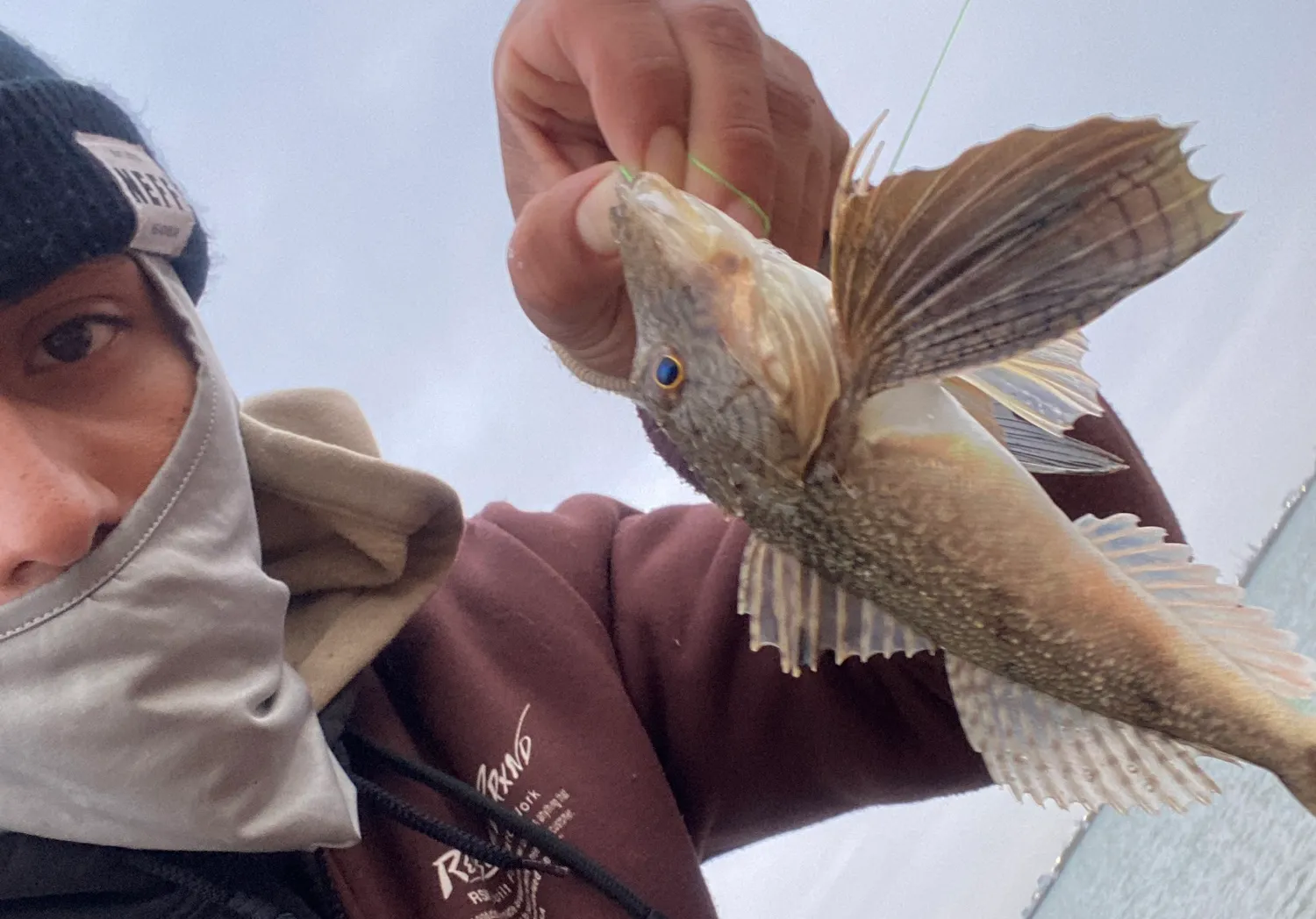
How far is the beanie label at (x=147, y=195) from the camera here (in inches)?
32.7

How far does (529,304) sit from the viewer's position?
21.8 inches

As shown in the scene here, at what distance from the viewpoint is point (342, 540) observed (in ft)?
3.51

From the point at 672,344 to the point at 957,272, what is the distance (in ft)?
0.68

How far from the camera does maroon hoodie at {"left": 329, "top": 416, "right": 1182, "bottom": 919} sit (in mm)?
902

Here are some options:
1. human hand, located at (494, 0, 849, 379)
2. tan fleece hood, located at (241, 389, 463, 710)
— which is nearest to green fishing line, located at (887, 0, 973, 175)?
human hand, located at (494, 0, 849, 379)

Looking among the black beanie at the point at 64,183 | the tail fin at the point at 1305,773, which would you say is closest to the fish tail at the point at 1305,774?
the tail fin at the point at 1305,773

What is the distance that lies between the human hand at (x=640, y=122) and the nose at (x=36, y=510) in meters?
0.47

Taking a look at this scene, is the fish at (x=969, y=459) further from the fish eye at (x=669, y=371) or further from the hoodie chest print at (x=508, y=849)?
the hoodie chest print at (x=508, y=849)

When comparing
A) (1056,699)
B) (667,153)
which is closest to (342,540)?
(667,153)

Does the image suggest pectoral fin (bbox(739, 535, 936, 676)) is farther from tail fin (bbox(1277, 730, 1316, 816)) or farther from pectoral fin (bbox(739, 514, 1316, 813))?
tail fin (bbox(1277, 730, 1316, 816))

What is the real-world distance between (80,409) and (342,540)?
0.35m

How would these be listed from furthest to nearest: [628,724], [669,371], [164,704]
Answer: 1. [628,724]
2. [164,704]
3. [669,371]

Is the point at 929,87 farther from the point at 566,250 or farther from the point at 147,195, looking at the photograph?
the point at 147,195

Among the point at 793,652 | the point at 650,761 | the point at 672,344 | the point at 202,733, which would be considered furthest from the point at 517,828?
the point at 672,344
